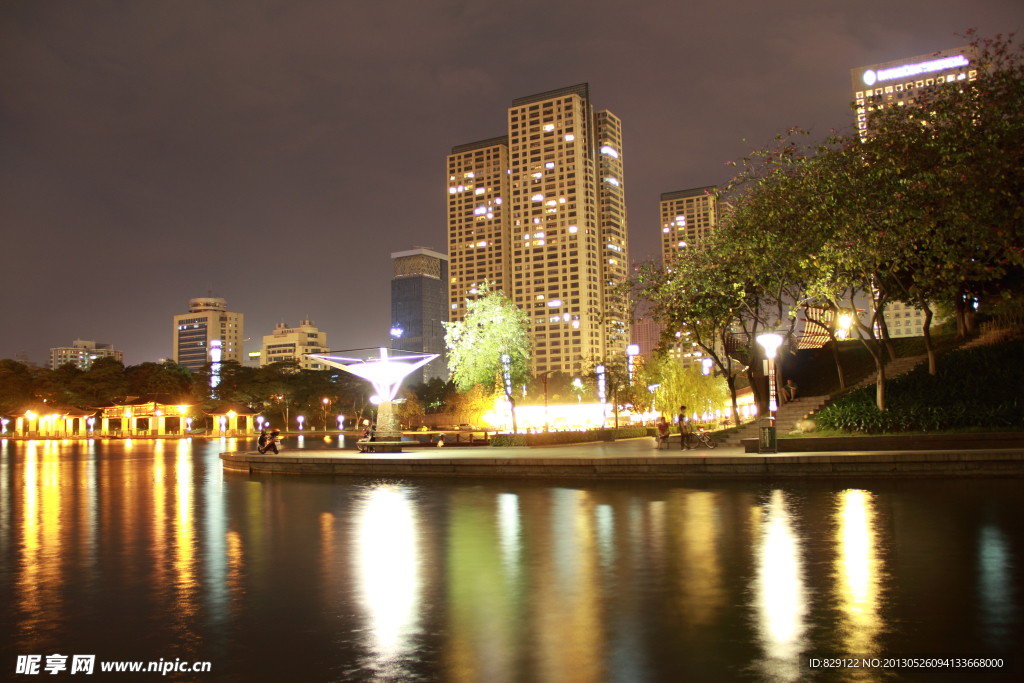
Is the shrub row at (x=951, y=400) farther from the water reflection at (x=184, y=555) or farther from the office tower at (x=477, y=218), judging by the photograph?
the office tower at (x=477, y=218)

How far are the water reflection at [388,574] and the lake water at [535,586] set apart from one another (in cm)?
5

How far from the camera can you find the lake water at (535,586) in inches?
236

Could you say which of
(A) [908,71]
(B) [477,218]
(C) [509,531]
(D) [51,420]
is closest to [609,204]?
A: (B) [477,218]

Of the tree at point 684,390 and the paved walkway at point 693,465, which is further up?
the tree at point 684,390

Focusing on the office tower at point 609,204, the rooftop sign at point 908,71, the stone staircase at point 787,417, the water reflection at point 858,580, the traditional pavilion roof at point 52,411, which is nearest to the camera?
the water reflection at point 858,580

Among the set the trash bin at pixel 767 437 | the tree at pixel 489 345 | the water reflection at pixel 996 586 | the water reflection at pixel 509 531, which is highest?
the tree at pixel 489 345

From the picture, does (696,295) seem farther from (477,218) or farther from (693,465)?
(477,218)

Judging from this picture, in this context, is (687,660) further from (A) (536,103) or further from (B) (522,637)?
(A) (536,103)

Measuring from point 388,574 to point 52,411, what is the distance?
8326 centimetres

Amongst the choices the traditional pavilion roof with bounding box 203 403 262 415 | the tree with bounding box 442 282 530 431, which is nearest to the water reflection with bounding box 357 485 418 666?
the tree with bounding box 442 282 530 431

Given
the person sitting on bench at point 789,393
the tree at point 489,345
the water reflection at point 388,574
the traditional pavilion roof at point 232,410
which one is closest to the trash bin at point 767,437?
the water reflection at point 388,574

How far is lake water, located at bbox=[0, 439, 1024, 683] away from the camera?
5988 millimetres

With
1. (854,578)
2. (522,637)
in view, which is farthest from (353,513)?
(854,578)

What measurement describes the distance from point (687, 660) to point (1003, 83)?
23.1 m
